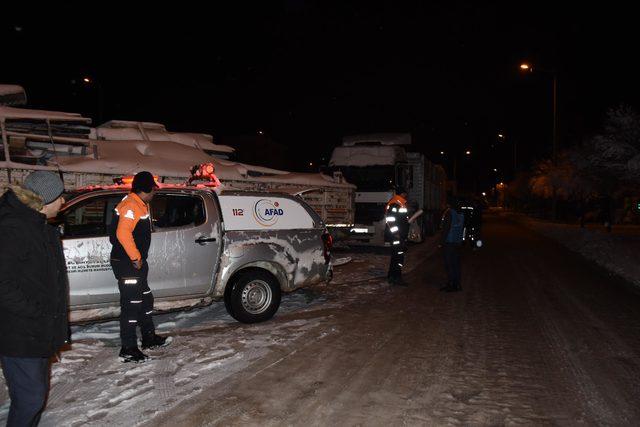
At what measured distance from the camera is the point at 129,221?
5207mm

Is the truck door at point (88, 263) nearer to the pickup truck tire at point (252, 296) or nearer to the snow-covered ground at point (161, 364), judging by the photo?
the snow-covered ground at point (161, 364)

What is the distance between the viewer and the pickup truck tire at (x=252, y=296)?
680 centimetres

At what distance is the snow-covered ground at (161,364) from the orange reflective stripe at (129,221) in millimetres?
1167

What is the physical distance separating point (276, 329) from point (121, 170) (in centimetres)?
522

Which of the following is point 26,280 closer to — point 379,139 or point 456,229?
point 456,229

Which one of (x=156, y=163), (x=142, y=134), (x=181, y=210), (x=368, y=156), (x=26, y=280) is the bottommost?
(x=26, y=280)

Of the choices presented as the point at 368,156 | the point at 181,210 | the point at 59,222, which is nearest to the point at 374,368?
the point at 181,210

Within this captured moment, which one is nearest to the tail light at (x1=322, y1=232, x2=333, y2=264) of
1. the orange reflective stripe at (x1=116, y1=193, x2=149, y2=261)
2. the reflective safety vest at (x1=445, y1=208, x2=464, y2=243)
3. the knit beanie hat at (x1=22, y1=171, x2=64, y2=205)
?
the reflective safety vest at (x1=445, y1=208, x2=464, y2=243)

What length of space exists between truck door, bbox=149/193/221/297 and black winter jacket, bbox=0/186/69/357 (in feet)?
10.5

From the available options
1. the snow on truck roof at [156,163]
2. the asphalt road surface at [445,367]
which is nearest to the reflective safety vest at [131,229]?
the asphalt road surface at [445,367]

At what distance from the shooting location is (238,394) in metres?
4.50

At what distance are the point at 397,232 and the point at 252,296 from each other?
416 cm

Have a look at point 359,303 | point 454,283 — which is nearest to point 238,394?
point 359,303

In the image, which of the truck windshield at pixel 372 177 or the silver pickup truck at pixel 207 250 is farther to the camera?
the truck windshield at pixel 372 177
